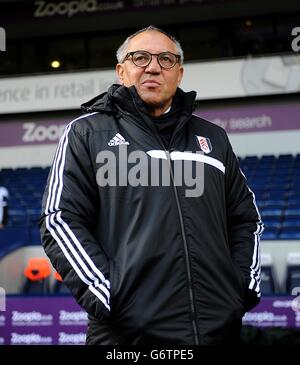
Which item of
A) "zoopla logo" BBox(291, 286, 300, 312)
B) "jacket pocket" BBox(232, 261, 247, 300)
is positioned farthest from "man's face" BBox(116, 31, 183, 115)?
"zoopla logo" BBox(291, 286, 300, 312)

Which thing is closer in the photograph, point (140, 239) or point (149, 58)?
point (140, 239)

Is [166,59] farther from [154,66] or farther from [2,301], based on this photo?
[2,301]

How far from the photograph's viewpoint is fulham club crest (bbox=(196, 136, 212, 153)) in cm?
131

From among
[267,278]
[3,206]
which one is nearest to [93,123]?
[267,278]

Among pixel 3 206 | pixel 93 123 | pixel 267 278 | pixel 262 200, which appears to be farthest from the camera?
pixel 3 206

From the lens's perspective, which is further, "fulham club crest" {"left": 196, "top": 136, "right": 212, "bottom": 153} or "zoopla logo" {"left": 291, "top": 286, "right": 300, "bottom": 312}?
"zoopla logo" {"left": 291, "top": 286, "right": 300, "bottom": 312}

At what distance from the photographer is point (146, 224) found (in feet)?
3.86

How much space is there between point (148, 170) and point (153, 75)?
23 centimetres

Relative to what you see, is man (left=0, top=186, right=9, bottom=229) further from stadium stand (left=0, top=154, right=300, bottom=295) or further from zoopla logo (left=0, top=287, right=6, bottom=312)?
A: zoopla logo (left=0, top=287, right=6, bottom=312)

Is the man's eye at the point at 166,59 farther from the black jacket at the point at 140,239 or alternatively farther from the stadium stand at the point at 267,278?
the stadium stand at the point at 267,278

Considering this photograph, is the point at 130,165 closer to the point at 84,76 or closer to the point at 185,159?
the point at 185,159

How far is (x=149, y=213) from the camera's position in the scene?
1.18m

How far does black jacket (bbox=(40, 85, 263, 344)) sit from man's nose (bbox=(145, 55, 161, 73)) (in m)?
0.06
